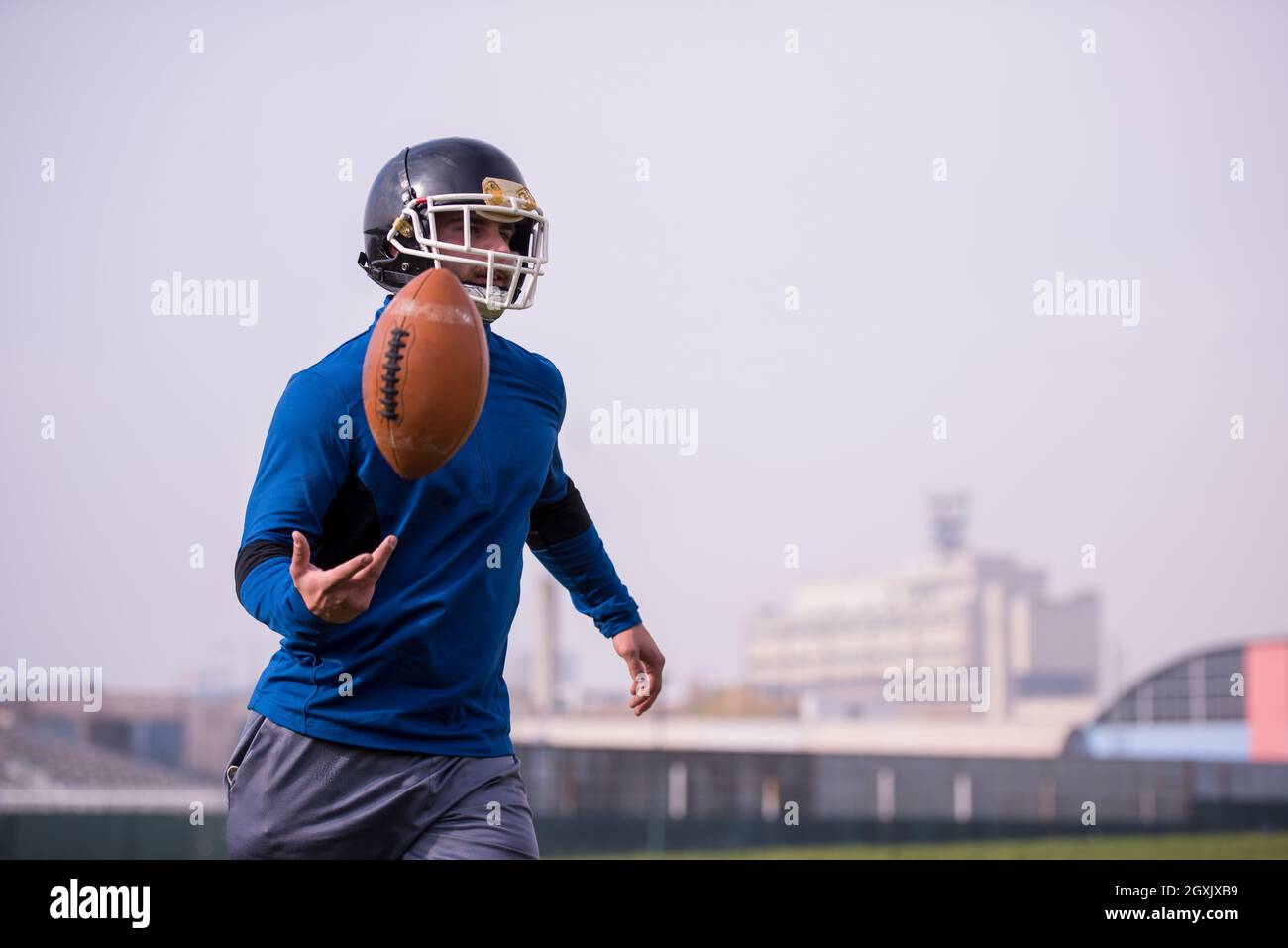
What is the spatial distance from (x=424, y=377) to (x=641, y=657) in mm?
1200

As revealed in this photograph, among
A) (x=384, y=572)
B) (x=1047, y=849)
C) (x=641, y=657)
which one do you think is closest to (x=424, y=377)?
(x=384, y=572)

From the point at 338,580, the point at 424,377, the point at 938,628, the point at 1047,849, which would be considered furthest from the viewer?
the point at 938,628

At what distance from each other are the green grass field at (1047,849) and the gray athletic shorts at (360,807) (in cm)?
1361

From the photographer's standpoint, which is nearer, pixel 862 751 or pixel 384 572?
pixel 384 572

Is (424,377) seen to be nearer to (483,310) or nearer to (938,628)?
(483,310)

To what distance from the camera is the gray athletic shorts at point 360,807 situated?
320cm

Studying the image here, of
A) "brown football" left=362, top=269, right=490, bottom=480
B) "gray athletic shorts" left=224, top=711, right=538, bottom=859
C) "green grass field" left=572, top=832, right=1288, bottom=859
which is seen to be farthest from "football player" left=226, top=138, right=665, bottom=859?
"green grass field" left=572, top=832, right=1288, bottom=859

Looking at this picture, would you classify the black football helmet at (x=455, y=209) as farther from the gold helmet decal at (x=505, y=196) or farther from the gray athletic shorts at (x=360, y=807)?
the gray athletic shorts at (x=360, y=807)

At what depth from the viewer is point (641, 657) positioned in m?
4.01

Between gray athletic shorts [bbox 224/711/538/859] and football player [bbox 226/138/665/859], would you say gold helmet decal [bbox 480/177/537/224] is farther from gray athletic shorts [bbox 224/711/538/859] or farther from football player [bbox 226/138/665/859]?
gray athletic shorts [bbox 224/711/538/859]

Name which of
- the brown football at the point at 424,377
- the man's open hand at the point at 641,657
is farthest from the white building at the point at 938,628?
the brown football at the point at 424,377

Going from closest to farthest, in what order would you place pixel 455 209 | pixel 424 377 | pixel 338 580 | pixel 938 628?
pixel 338 580
pixel 424 377
pixel 455 209
pixel 938 628
